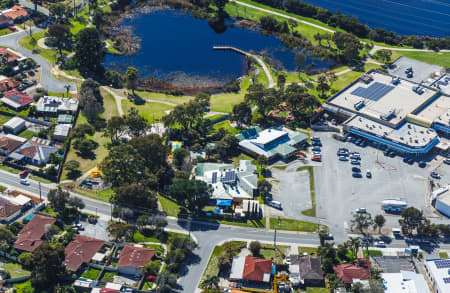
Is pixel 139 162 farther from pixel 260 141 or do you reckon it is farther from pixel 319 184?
pixel 319 184

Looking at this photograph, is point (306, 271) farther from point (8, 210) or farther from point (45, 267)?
point (8, 210)

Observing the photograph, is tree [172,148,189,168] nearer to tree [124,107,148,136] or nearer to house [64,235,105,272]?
tree [124,107,148,136]

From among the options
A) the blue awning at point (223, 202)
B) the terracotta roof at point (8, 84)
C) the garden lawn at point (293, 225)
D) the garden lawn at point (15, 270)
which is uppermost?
the terracotta roof at point (8, 84)

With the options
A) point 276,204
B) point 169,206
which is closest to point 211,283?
point 169,206

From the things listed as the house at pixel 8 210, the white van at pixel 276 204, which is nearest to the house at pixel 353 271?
the white van at pixel 276 204

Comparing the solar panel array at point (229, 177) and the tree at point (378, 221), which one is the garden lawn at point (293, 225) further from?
the solar panel array at point (229, 177)

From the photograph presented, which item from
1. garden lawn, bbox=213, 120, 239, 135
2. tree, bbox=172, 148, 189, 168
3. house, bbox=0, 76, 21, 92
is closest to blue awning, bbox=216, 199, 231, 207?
tree, bbox=172, 148, 189, 168
